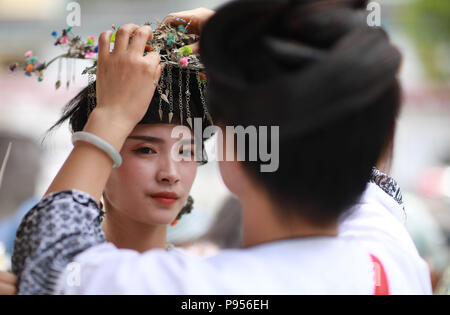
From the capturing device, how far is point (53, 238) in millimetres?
834

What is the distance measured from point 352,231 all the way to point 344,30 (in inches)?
15.6

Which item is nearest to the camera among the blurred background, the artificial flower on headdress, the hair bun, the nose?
the hair bun

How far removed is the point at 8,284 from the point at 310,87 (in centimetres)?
60

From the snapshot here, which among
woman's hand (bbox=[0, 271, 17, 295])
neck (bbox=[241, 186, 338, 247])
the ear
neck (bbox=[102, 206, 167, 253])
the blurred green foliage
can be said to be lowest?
neck (bbox=[102, 206, 167, 253])

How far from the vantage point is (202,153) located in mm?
1530

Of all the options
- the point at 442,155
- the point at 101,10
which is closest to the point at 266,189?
the point at 442,155

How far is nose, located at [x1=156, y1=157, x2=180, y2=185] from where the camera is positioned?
1.37 m

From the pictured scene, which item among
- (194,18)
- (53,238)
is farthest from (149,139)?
(53,238)

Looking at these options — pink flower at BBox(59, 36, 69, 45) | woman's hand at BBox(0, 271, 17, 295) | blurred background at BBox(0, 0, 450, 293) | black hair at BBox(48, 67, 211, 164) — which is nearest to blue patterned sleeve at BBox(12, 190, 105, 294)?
woman's hand at BBox(0, 271, 17, 295)

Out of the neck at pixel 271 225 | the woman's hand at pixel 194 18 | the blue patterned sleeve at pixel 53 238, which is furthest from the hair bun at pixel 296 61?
the woman's hand at pixel 194 18

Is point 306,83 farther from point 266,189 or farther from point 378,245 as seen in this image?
point 378,245

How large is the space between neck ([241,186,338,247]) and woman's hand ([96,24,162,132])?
285mm

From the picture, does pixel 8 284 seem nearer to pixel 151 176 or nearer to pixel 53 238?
pixel 53 238

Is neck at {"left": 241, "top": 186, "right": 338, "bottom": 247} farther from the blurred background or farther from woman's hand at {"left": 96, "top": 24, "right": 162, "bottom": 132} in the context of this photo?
the blurred background
